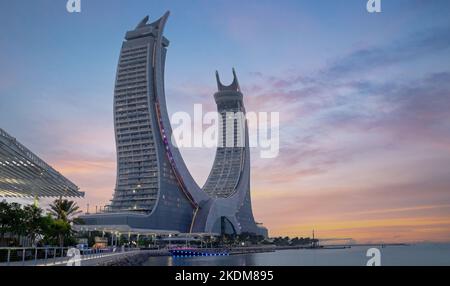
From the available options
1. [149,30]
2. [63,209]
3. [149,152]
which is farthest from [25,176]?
[149,30]

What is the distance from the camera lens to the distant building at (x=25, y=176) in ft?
87.2

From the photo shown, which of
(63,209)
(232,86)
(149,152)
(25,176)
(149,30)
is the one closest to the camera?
(25,176)

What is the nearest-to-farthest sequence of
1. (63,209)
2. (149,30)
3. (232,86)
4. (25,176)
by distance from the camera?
(25,176) → (63,209) → (149,30) → (232,86)

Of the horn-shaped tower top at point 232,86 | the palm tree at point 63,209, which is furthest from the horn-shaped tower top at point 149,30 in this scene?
the palm tree at point 63,209

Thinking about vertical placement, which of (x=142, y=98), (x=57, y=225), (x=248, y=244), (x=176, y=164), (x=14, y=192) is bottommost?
(x=248, y=244)

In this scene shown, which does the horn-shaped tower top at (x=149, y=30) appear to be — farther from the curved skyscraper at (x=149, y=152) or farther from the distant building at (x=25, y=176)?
the distant building at (x=25, y=176)

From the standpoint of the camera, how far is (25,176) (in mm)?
34812

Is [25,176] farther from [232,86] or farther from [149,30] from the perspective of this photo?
[232,86]

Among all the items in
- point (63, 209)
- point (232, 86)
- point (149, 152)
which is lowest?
point (63, 209)

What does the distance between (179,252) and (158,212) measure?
31.4 metres
